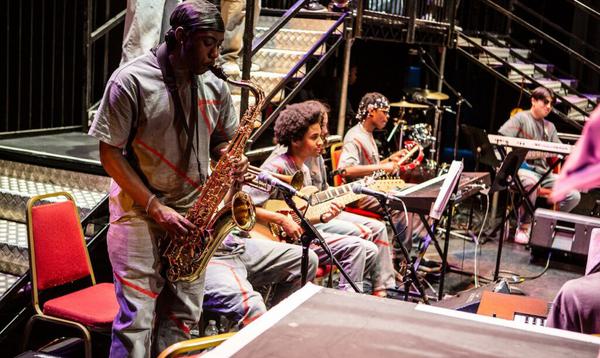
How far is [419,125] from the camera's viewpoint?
8703 mm

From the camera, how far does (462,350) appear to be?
1430mm

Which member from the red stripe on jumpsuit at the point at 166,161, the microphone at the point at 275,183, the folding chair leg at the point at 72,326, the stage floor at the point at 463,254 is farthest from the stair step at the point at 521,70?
the folding chair leg at the point at 72,326

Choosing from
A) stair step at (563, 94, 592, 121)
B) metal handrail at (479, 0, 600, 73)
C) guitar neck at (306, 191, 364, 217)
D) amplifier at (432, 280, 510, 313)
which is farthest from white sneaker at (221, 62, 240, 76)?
stair step at (563, 94, 592, 121)

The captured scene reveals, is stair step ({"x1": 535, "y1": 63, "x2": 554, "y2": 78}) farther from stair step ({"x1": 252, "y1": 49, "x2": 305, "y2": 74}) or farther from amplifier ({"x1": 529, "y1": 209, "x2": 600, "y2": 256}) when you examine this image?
stair step ({"x1": 252, "y1": 49, "x2": 305, "y2": 74})

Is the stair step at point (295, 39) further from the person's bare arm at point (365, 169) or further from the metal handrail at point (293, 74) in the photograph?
the person's bare arm at point (365, 169)

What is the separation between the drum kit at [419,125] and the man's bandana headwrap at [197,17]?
→ 5422 millimetres

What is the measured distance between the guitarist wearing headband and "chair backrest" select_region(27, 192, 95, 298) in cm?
305

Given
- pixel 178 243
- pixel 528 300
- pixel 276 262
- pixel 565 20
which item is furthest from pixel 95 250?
pixel 565 20

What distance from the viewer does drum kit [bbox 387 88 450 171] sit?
8529 millimetres

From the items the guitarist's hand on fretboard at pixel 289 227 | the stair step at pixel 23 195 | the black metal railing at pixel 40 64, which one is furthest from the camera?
the black metal railing at pixel 40 64

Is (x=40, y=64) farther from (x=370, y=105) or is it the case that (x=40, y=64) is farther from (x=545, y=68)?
(x=545, y=68)

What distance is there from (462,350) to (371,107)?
5486 millimetres

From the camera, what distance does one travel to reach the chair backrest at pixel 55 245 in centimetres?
371

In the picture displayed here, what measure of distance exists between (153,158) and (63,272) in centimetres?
107
